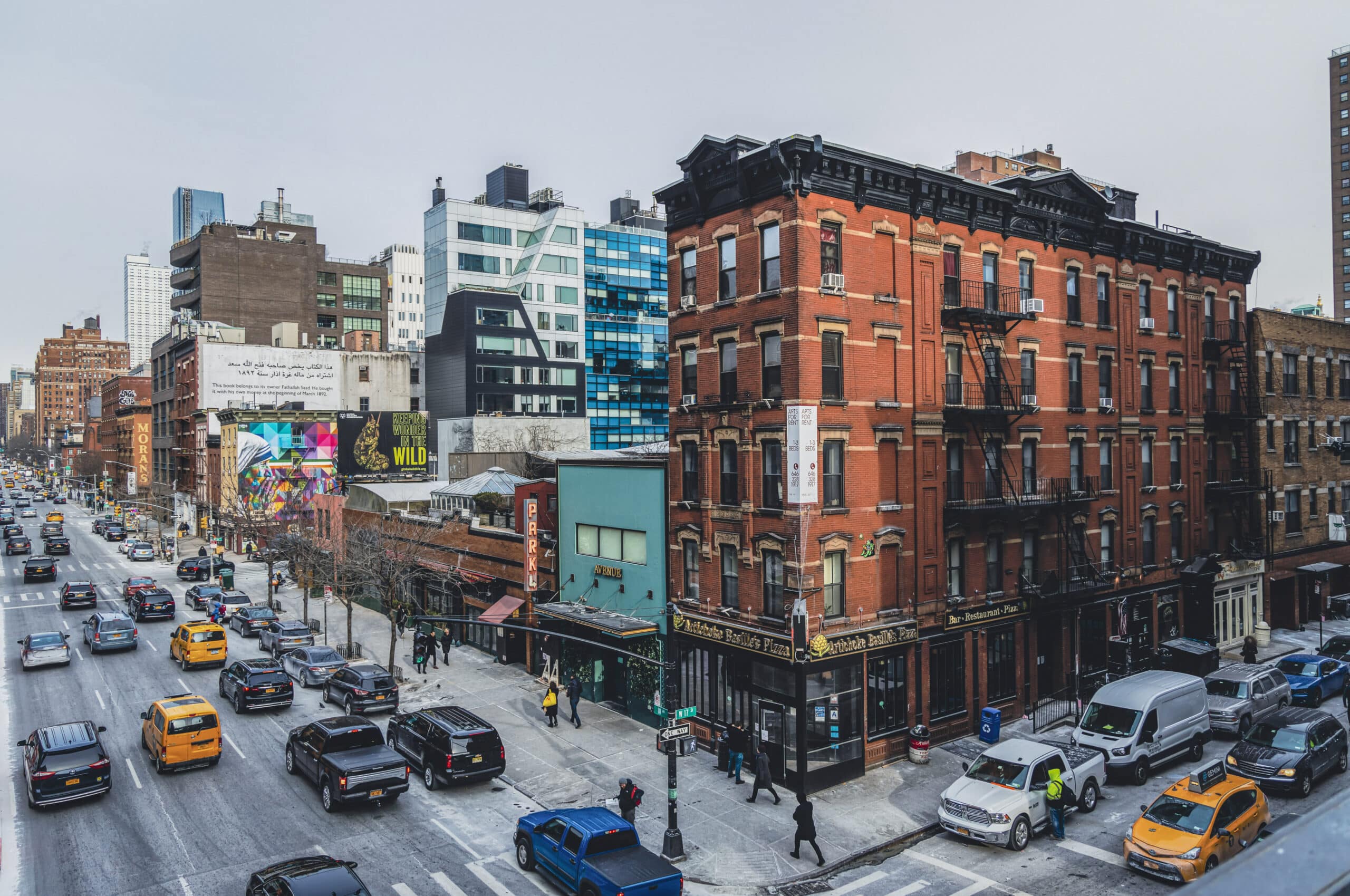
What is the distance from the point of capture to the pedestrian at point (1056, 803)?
22469 mm

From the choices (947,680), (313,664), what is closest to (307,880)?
(947,680)

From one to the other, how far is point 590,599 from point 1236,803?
2281 centimetres

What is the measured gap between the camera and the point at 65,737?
24562 millimetres

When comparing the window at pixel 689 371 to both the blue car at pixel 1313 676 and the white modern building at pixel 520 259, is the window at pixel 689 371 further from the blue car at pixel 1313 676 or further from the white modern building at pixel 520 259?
the white modern building at pixel 520 259

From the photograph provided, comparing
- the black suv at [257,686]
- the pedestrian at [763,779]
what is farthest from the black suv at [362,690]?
the pedestrian at [763,779]

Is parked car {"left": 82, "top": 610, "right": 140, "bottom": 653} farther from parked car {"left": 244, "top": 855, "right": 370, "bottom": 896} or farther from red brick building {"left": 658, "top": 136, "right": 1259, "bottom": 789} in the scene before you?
parked car {"left": 244, "top": 855, "right": 370, "bottom": 896}

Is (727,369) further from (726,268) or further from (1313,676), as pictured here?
(1313,676)

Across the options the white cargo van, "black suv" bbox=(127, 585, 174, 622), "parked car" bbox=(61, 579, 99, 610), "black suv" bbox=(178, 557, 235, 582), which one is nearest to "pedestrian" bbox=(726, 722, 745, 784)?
the white cargo van

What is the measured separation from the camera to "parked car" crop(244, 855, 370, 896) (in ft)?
53.9

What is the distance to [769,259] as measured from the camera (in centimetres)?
2862

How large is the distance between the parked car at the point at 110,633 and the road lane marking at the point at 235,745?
16.1 metres

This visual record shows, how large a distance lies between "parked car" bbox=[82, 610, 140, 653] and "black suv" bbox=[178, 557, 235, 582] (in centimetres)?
2015

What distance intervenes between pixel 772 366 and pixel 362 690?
63.6 feet

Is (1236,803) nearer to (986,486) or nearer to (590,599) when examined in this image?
(986,486)
